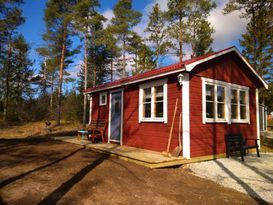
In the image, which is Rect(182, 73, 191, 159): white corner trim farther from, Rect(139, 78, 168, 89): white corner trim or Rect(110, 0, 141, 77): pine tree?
Rect(110, 0, 141, 77): pine tree

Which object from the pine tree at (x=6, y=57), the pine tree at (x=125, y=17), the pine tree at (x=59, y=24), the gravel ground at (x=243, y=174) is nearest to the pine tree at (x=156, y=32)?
the pine tree at (x=125, y=17)

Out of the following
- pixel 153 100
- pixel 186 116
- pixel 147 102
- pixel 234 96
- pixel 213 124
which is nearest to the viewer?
pixel 186 116

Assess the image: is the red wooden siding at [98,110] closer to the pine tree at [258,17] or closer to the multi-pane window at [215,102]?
the multi-pane window at [215,102]

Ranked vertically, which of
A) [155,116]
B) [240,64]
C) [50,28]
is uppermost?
[50,28]

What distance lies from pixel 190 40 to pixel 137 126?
14.4 meters

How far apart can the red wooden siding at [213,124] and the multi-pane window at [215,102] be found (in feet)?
0.99

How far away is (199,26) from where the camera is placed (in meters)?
20.0

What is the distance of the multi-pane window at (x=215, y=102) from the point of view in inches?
291

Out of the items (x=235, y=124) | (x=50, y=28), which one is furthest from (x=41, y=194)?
(x=50, y=28)

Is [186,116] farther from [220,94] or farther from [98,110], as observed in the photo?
[98,110]

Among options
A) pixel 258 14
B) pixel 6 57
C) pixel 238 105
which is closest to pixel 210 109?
pixel 238 105

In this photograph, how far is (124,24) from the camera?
21391mm

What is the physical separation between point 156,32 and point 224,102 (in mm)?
16269

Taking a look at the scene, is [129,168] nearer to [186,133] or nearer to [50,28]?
[186,133]
